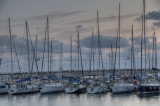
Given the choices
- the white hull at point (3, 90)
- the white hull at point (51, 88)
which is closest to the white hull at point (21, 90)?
the white hull at point (3, 90)

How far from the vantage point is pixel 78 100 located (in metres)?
56.2

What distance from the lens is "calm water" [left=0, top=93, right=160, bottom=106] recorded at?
2052 inches

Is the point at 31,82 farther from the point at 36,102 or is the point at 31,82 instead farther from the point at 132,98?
the point at 132,98

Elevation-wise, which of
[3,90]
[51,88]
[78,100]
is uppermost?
[51,88]

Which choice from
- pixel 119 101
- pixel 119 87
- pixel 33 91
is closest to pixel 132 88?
pixel 119 87

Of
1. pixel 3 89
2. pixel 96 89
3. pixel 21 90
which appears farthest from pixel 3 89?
pixel 96 89

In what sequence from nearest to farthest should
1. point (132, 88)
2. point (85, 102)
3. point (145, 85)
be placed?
point (85, 102), point (145, 85), point (132, 88)

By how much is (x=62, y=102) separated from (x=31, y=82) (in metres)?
18.2

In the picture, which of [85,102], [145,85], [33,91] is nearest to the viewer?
[85,102]

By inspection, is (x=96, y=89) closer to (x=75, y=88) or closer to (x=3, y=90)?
(x=75, y=88)

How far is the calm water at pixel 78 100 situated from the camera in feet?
171

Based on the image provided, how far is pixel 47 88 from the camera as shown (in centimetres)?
6488

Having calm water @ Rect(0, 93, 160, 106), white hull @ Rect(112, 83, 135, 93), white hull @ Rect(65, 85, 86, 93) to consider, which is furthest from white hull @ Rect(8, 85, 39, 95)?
white hull @ Rect(112, 83, 135, 93)

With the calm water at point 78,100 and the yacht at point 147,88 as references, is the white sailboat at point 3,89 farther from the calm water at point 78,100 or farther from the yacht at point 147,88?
the yacht at point 147,88
